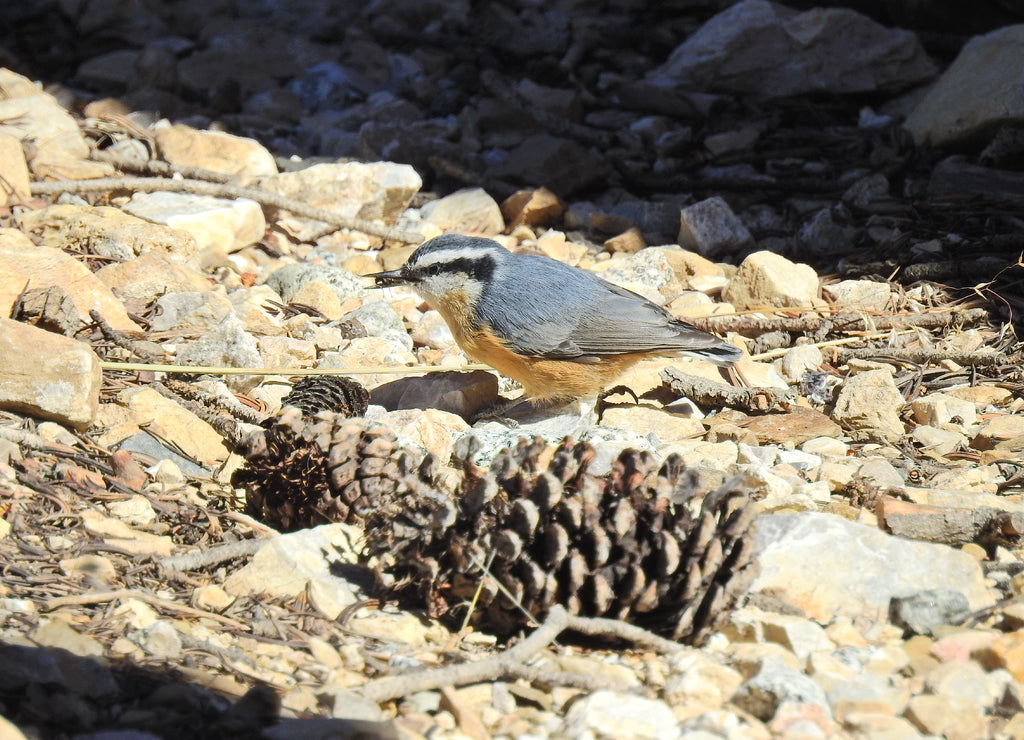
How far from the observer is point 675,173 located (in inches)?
331

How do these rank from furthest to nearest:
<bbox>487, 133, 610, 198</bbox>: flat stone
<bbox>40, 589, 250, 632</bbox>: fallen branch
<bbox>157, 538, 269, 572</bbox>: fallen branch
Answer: <bbox>487, 133, 610, 198</bbox>: flat stone < <bbox>157, 538, 269, 572</bbox>: fallen branch < <bbox>40, 589, 250, 632</bbox>: fallen branch

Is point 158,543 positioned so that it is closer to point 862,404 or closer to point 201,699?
point 201,699

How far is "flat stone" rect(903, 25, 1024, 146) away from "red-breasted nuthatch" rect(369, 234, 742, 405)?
12.8 feet

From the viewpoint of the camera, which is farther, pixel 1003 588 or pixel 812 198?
pixel 812 198

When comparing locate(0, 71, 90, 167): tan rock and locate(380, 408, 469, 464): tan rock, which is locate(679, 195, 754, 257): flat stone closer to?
locate(380, 408, 469, 464): tan rock

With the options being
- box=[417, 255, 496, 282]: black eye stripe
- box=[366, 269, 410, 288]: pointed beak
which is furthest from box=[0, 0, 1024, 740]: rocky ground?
box=[417, 255, 496, 282]: black eye stripe

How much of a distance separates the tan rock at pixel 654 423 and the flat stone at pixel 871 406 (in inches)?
27.3

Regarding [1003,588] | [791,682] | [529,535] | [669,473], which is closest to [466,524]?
[529,535]

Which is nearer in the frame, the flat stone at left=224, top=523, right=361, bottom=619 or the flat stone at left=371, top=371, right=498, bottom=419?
the flat stone at left=224, top=523, right=361, bottom=619

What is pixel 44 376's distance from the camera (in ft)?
13.0

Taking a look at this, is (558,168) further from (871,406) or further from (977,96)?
(871,406)

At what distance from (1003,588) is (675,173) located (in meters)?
5.59

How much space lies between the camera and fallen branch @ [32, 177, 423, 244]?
651 cm

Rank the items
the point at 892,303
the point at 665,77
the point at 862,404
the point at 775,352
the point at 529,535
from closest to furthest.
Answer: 1. the point at 529,535
2. the point at 862,404
3. the point at 775,352
4. the point at 892,303
5. the point at 665,77
